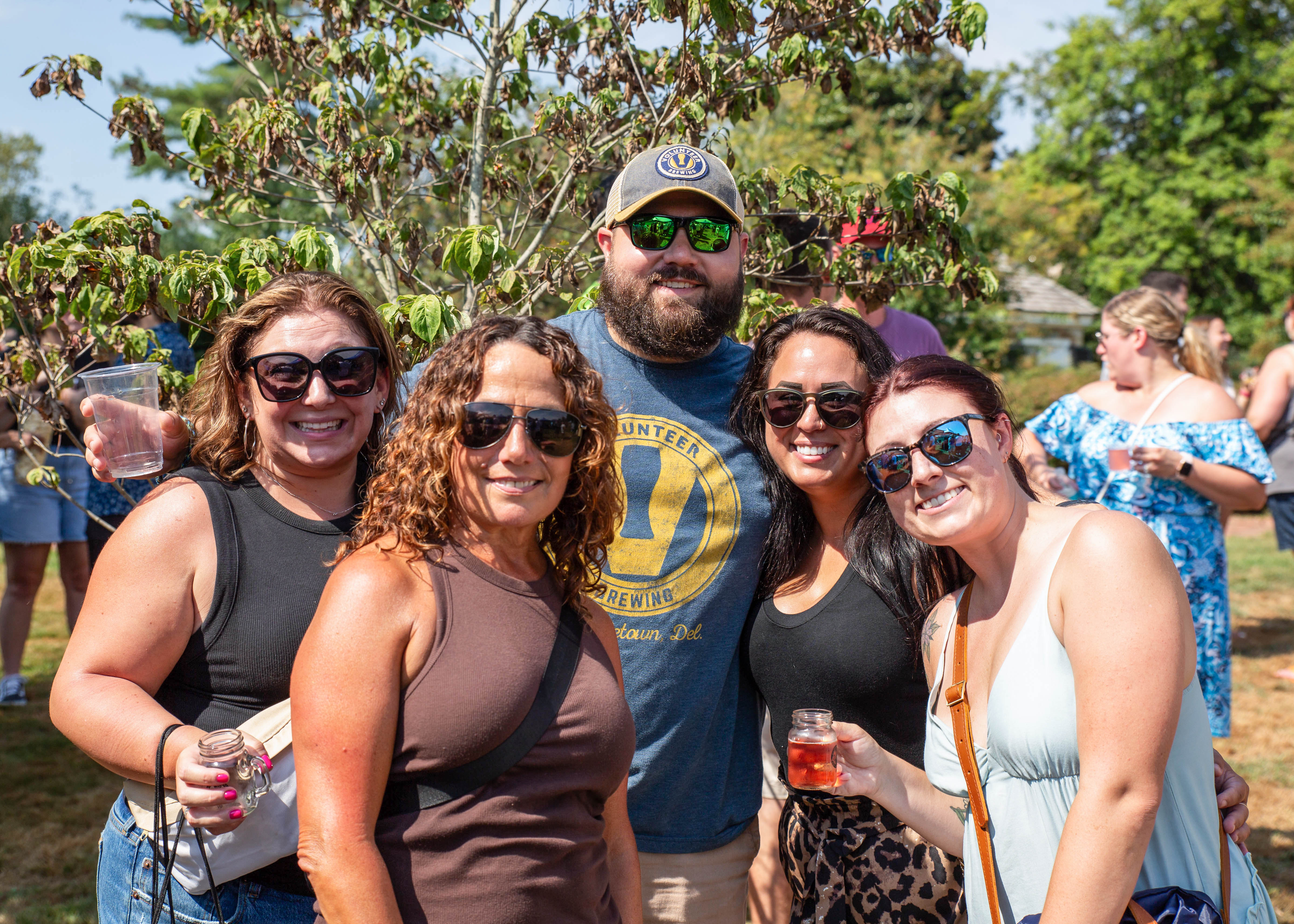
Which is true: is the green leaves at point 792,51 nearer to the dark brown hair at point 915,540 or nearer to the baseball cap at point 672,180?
the baseball cap at point 672,180

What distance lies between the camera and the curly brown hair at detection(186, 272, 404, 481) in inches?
88.1

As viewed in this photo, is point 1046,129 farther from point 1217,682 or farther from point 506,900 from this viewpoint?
point 506,900

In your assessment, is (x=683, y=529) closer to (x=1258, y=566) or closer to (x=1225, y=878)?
(x=1225, y=878)

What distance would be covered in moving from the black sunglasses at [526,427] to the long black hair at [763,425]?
3.02 ft

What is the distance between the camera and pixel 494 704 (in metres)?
1.70

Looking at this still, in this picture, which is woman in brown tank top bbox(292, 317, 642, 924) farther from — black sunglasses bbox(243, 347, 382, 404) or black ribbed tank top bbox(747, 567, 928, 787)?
black ribbed tank top bbox(747, 567, 928, 787)

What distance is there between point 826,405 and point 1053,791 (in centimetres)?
111

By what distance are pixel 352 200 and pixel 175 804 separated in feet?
6.61

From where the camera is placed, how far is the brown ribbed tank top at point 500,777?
1.68 meters

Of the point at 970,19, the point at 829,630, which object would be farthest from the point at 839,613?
the point at 970,19

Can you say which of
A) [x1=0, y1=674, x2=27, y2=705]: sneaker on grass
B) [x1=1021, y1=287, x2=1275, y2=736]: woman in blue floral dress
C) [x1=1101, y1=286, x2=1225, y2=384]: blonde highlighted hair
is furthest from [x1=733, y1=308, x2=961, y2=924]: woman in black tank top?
[x1=0, y1=674, x2=27, y2=705]: sneaker on grass

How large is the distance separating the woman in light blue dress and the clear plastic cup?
69.9 inches

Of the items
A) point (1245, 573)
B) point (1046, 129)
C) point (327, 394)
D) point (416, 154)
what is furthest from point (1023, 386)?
point (1046, 129)

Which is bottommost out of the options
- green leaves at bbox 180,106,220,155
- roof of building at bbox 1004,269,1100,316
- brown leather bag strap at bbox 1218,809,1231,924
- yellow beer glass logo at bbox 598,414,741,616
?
brown leather bag strap at bbox 1218,809,1231,924
